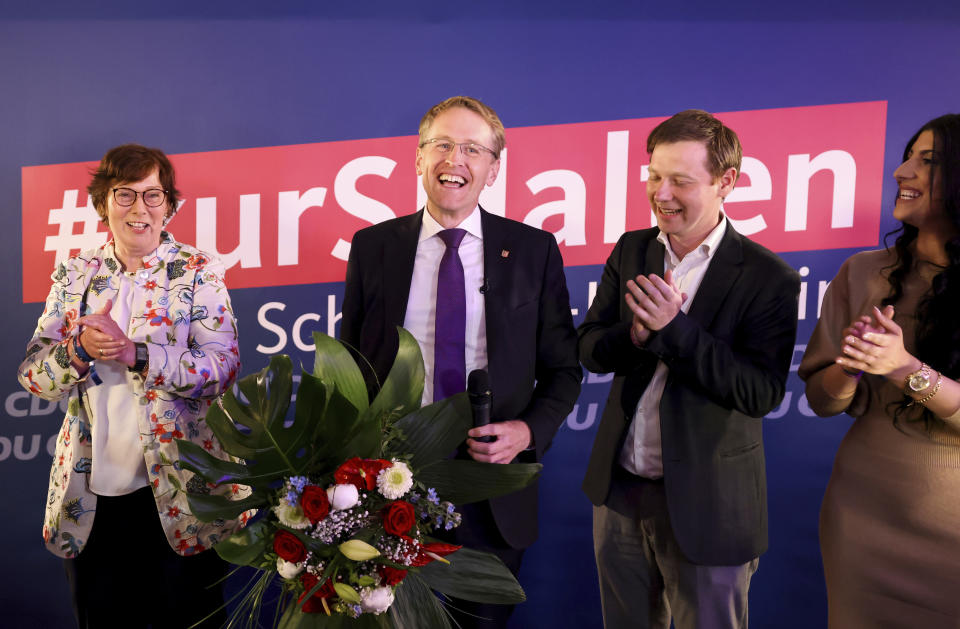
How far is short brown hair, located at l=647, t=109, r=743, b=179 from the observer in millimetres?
1908

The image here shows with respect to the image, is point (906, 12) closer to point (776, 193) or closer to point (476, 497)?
point (776, 193)

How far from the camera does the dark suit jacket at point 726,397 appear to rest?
5.79ft

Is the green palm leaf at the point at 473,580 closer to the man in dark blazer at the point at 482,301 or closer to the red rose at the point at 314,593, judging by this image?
the red rose at the point at 314,593

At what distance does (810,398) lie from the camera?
1.83 meters

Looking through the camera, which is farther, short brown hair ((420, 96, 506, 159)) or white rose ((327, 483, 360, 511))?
short brown hair ((420, 96, 506, 159))

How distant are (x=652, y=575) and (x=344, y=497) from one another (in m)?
1.24

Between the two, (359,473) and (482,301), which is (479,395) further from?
(482,301)

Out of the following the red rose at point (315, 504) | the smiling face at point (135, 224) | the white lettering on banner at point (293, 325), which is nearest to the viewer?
the red rose at point (315, 504)

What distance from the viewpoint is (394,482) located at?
1125 millimetres

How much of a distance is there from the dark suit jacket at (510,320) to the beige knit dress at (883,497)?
691 millimetres

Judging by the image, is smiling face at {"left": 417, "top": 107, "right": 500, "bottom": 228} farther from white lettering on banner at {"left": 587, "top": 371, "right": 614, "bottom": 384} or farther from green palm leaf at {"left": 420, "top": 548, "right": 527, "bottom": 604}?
white lettering on banner at {"left": 587, "top": 371, "right": 614, "bottom": 384}

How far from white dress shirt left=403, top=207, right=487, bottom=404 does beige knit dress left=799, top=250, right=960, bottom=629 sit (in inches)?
35.7

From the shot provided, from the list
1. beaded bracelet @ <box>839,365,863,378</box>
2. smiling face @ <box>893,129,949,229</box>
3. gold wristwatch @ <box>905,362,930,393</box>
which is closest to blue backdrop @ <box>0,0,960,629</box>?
smiling face @ <box>893,129,949,229</box>

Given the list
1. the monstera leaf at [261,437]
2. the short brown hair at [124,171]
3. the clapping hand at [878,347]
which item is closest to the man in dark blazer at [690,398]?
the clapping hand at [878,347]
